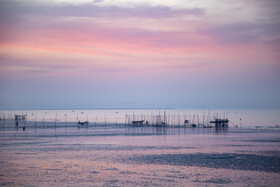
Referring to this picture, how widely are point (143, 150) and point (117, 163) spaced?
6.63 m

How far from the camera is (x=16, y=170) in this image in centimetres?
1903

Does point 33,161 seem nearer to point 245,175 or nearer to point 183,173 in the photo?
point 183,173

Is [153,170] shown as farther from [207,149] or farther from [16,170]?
[207,149]

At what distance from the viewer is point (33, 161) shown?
21.9 meters

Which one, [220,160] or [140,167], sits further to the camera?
[220,160]

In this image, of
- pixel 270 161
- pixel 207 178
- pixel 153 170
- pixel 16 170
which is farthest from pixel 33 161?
pixel 270 161

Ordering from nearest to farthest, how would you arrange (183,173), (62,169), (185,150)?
(183,173), (62,169), (185,150)

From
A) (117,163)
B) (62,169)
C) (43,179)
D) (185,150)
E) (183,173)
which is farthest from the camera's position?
(185,150)

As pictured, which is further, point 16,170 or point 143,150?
point 143,150

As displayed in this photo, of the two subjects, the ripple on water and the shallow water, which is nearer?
the shallow water

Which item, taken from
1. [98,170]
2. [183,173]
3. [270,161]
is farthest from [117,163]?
[270,161]

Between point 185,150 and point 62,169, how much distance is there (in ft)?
36.3

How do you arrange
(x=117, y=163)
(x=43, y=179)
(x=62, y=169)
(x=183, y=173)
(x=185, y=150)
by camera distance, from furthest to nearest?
(x=185, y=150), (x=117, y=163), (x=62, y=169), (x=183, y=173), (x=43, y=179)

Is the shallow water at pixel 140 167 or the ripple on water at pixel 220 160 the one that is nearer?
the shallow water at pixel 140 167
